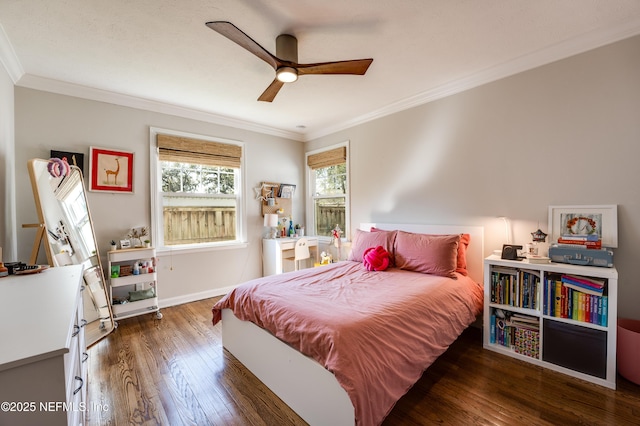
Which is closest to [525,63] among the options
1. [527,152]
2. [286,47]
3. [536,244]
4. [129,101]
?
[527,152]

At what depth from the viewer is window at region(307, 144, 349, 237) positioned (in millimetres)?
4199

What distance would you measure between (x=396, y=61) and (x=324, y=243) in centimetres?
282

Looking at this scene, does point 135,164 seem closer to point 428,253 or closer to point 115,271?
point 115,271

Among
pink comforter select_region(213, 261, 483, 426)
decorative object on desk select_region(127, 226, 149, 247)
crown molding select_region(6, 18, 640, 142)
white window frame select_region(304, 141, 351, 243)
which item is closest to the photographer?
pink comforter select_region(213, 261, 483, 426)

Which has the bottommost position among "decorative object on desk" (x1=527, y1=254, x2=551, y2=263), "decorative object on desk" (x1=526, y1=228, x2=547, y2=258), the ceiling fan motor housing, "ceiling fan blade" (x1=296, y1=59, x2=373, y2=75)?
"decorative object on desk" (x1=527, y1=254, x2=551, y2=263)

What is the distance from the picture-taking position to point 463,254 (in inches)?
104

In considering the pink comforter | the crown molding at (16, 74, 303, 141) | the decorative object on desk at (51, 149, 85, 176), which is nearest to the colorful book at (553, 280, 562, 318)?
the pink comforter

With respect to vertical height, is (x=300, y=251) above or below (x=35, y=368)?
below

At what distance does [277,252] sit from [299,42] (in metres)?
2.74

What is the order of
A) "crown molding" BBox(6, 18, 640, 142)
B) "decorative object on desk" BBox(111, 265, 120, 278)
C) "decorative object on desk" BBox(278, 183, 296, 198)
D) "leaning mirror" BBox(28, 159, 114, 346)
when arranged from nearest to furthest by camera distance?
"crown molding" BBox(6, 18, 640, 142) < "leaning mirror" BBox(28, 159, 114, 346) < "decorative object on desk" BBox(111, 265, 120, 278) < "decorative object on desk" BBox(278, 183, 296, 198)

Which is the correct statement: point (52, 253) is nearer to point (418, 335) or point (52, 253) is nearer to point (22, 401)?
point (22, 401)

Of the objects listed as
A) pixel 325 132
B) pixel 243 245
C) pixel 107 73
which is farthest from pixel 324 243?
pixel 107 73

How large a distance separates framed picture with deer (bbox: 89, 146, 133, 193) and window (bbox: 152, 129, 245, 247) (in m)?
0.30

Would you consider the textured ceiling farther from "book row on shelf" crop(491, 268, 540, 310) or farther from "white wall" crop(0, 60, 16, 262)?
"book row on shelf" crop(491, 268, 540, 310)
